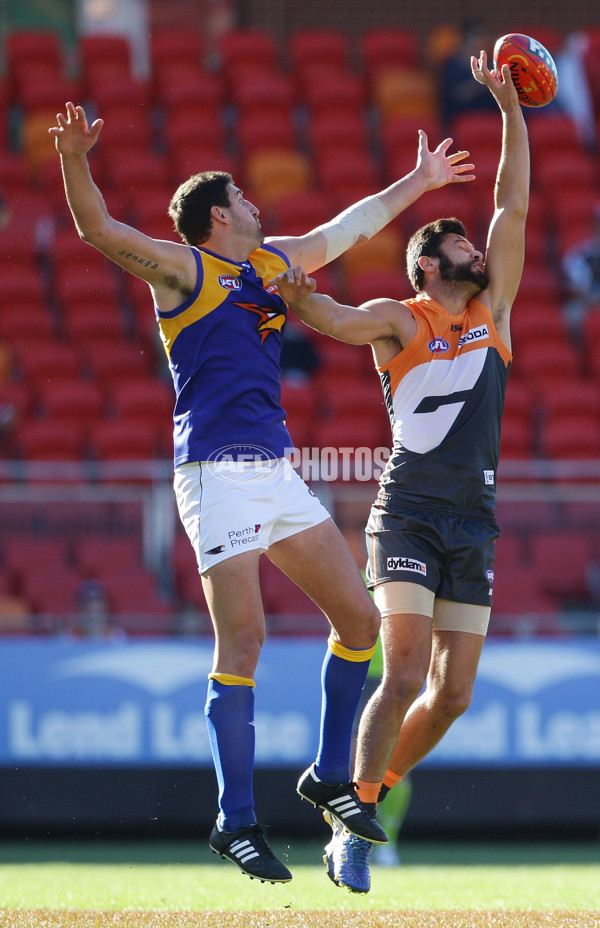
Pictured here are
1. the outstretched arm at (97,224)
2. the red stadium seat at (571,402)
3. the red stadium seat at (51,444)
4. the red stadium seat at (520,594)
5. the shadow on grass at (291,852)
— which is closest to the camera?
the outstretched arm at (97,224)

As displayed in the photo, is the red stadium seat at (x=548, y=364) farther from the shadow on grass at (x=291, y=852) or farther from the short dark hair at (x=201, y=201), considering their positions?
the short dark hair at (x=201, y=201)

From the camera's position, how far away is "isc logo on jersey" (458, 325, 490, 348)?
6.05 metres

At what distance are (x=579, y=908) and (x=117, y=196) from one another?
34.9 feet

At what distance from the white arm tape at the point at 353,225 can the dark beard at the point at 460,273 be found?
1.18ft

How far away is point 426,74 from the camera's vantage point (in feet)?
57.3

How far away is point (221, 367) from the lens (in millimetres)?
5387

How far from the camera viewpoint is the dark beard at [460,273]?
6.12m

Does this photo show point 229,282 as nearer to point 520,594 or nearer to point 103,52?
point 520,594

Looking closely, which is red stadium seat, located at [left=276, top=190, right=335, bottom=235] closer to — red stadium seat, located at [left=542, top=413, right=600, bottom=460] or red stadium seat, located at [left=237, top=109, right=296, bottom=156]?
red stadium seat, located at [left=237, top=109, right=296, bottom=156]

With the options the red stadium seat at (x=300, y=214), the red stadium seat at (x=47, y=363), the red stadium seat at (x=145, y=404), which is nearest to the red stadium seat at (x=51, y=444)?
the red stadium seat at (x=145, y=404)

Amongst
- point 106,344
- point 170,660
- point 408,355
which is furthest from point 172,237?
point 408,355

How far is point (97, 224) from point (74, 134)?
0.40 m

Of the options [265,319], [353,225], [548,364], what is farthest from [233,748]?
[548,364]

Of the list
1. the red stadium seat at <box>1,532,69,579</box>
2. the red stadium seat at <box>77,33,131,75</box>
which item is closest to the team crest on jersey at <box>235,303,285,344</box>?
the red stadium seat at <box>1,532,69,579</box>
